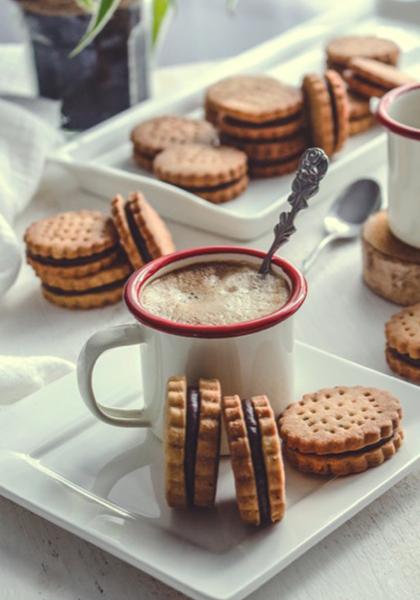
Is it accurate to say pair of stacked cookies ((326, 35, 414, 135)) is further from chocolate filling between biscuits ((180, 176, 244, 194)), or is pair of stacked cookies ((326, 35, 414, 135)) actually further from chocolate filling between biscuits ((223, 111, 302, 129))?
chocolate filling between biscuits ((180, 176, 244, 194))

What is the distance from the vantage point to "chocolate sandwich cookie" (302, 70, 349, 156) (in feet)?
5.05

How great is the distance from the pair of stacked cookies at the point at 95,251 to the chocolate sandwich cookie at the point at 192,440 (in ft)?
1.32

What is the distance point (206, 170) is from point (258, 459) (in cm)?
67

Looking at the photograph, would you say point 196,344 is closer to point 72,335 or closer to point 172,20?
point 72,335

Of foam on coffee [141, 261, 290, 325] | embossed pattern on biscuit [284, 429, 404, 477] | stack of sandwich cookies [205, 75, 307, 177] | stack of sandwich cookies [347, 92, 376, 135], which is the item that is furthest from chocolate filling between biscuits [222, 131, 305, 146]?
embossed pattern on biscuit [284, 429, 404, 477]

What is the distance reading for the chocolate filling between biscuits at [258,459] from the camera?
89cm

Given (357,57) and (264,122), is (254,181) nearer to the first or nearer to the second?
(264,122)

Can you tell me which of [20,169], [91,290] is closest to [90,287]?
[91,290]

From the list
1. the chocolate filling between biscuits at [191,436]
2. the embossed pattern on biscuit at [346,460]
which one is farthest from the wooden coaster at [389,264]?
the chocolate filling between biscuits at [191,436]

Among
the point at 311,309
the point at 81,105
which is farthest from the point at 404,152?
the point at 81,105

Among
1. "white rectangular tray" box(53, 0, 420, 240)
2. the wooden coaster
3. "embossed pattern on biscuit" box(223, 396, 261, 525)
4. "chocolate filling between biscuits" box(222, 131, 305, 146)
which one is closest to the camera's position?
"embossed pattern on biscuit" box(223, 396, 261, 525)

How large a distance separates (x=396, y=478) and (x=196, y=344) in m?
0.21

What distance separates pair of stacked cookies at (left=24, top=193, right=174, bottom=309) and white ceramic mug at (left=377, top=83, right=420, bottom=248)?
28 centimetres

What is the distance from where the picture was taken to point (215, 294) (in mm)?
1002
